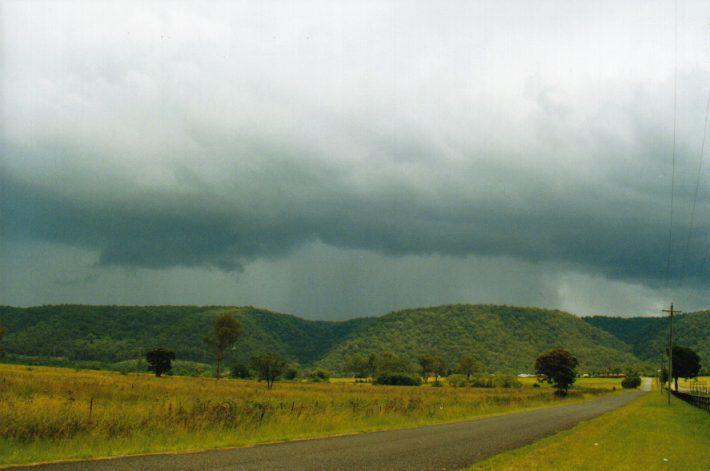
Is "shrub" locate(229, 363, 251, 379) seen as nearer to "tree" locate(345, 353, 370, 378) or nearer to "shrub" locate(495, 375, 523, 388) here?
"tree" locate(345, 353, 370, 378)

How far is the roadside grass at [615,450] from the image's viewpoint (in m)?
17.0

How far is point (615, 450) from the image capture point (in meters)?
21.3

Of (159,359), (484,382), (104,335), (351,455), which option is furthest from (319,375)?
(351,455)

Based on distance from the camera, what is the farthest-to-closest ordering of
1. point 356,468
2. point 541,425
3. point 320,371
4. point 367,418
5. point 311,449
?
1. point 320,371
2. point 541,425
3. point 367,418
4. point 311,449
5. point 356,468

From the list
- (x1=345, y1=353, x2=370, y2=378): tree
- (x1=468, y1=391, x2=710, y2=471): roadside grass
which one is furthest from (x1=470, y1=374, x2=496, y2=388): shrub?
(x1=468, y1=391, x2=710, y2=471): roadside grass

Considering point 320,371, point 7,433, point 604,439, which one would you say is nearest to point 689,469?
point 604,439

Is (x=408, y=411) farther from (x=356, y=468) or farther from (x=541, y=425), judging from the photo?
(x=356, y=468)

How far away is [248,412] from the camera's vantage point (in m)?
23.6

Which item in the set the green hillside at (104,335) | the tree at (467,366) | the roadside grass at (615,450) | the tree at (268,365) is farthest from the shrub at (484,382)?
the roadside grass at (615,450)

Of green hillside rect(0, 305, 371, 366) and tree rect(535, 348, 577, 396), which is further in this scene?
green hillside rect(0, 305, 371, 366)

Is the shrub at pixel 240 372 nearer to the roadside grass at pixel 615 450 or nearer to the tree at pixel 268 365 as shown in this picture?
the tree at pixel 268 365

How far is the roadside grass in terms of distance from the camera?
55.6 feet

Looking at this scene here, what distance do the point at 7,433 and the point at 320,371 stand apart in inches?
4619

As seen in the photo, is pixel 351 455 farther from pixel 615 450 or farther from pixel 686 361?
pixel 686 361
